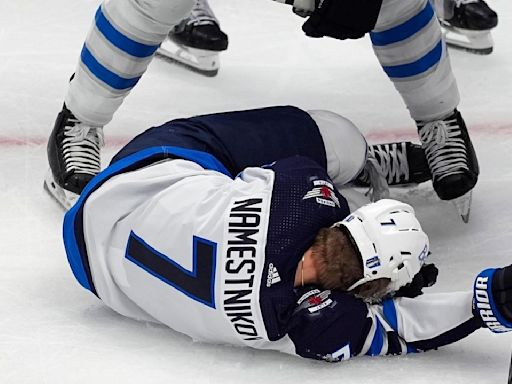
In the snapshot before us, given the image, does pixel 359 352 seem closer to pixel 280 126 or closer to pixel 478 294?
pixel 478 294

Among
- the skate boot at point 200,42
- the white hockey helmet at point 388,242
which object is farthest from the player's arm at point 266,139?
the skate boot at point 200,42

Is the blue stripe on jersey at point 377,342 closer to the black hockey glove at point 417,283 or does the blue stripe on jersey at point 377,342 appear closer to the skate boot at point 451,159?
the black hockey glove at point 417,283

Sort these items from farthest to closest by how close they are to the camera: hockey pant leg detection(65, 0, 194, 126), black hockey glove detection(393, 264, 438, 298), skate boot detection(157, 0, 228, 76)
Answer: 1. skate boot detection(157, 0, 228, 76)
2. hockey pant leg detection(65, 0, 194, 126)
3. black hockey glove detection(393, 264, 438, 298)

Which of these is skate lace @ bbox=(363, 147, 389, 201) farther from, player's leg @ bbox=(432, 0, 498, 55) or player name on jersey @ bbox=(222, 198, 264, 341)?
player's leg @ bbox=(432, 0, 498, 55)

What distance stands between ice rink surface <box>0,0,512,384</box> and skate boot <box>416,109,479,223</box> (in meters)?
0.05

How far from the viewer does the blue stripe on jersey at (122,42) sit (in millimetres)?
1916

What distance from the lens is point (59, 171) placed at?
201 centimetres

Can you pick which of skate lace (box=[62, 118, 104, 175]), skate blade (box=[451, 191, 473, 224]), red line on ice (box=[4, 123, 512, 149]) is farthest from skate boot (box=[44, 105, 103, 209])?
skate blade (box=[451, 191, 473, 224])

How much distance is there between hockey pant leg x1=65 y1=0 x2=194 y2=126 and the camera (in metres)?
1.87

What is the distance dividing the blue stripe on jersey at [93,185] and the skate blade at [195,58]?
100 cm

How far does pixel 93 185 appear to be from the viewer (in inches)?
63.1

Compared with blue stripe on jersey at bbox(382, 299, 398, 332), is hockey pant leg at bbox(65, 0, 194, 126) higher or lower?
lower

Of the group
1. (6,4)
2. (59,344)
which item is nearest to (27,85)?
(6,4)

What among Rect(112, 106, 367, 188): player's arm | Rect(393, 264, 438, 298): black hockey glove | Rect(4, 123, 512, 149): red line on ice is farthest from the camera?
Rect(4, 123, 512, 149): red line on ice
